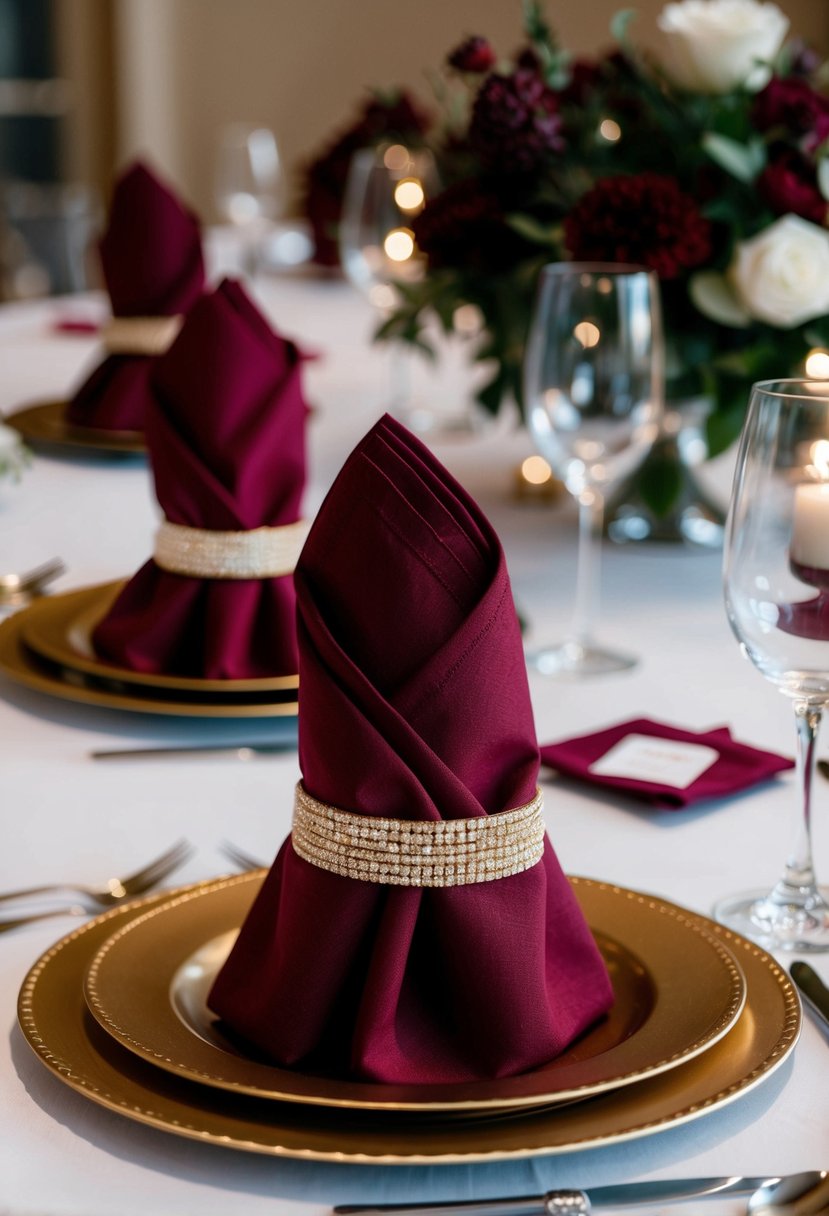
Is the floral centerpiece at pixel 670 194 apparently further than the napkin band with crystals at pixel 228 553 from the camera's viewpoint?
Yes

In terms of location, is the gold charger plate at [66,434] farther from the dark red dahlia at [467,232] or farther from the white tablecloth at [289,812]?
the dark red dahlia at [467,232]

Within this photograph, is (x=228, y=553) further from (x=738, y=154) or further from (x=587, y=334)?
(x=738, y=154)

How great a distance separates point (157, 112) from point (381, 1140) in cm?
678

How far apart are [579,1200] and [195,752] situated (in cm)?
54

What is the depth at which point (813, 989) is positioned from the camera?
0.73m

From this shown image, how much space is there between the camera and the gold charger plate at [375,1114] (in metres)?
0.55

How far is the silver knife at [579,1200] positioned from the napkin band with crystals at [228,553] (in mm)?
611

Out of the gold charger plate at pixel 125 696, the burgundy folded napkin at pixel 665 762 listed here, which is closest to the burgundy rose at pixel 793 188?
the burgundy folded napkin at pixel 665 762

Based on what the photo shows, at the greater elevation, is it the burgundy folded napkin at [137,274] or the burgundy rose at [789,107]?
the burgundy rose at [789,107]

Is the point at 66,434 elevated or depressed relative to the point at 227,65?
depressed

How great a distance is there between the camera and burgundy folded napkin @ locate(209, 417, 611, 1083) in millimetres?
613

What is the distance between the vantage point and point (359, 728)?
0.61 metres

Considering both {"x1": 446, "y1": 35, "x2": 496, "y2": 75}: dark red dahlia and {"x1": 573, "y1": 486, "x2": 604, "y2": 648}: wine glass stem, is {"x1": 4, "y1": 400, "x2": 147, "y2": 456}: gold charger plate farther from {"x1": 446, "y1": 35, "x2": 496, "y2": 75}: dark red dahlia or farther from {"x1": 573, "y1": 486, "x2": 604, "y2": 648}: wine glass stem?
{"x1": 573, "y1": 486, "x2": 604, "y2": 648}: wine glass stem

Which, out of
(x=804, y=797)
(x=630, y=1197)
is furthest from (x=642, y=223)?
(x=630, y=1197)
